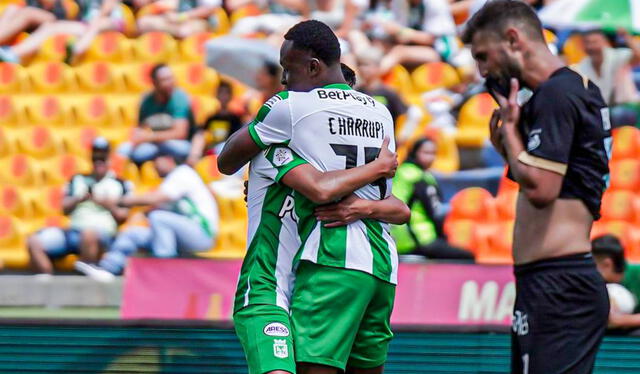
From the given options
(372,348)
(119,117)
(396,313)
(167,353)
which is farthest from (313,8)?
(372,348)

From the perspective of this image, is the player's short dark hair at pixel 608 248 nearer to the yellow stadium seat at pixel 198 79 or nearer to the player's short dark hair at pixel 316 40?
the player's short dark hair at pixel 316 40

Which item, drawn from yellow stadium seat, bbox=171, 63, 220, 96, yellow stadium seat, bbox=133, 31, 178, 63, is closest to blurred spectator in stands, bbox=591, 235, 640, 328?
yellow stadium seat, bbox=171, 63, 220, 96

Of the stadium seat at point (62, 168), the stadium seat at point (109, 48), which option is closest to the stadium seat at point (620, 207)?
the stadium seat at point (62, 168)

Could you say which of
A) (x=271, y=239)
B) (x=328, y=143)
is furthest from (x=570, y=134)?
(x=271, y=239)

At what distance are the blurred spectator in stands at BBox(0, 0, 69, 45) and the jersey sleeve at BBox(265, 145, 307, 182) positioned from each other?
1101cm

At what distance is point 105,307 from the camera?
445 inches

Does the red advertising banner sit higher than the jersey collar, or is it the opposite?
the jersey collar

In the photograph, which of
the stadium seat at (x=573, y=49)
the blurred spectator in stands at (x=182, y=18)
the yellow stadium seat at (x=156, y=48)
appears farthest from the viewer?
the blurred spectator in stands at (x=182, y=18)

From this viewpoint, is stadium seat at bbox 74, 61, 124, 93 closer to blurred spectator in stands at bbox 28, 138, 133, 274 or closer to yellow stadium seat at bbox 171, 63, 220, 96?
yellow stadium seat at bbox 171, 63, 220, 96

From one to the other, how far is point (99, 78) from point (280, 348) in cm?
1034

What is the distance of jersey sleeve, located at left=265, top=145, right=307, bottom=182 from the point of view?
440 cm

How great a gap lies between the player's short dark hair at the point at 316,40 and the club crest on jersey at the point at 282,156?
371 millimetres

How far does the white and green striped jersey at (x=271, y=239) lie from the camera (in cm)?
444

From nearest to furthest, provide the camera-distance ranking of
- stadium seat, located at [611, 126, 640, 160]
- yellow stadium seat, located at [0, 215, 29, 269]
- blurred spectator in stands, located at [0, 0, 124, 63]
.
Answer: stadium seat, located at [611, 126, 640, 160] → yellow stadium seat, located at [0, 215, 29, 269] → blurred spectator in stands, located at [0, 0, 124, 63]
